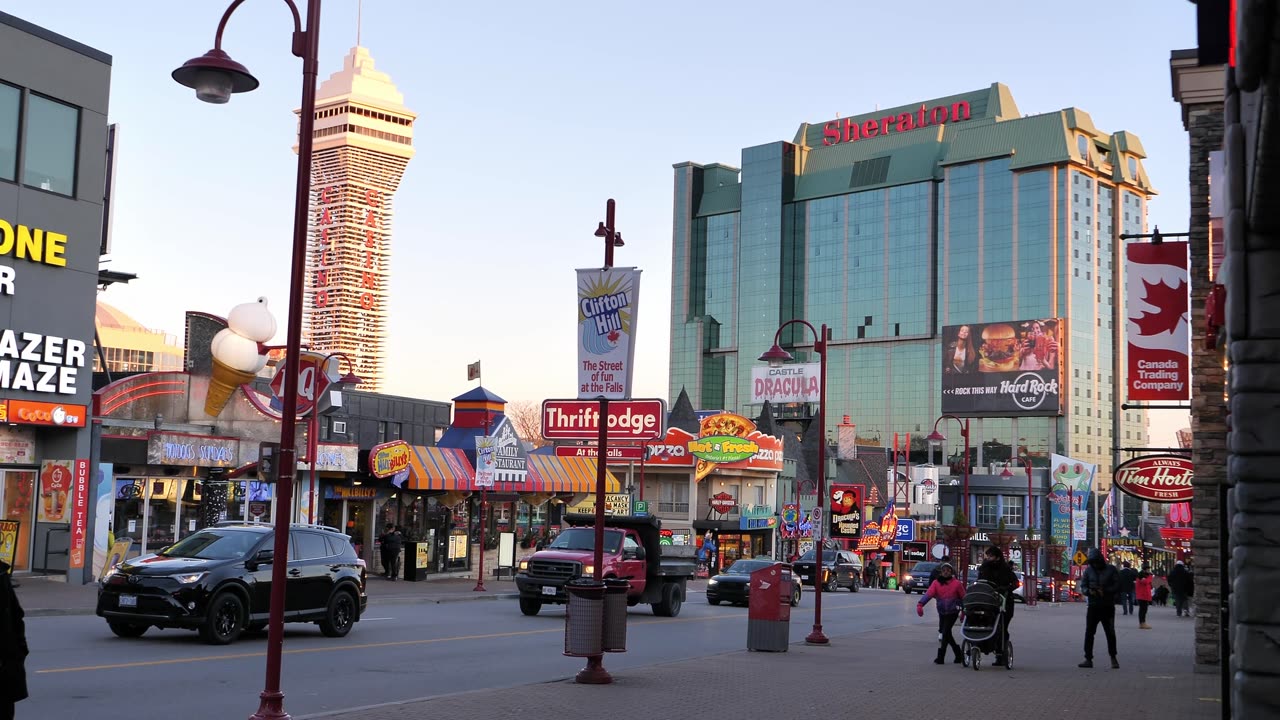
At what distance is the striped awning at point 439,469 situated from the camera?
4116 centimetres

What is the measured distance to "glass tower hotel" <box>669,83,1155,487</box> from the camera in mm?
175250

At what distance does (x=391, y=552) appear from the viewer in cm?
3997

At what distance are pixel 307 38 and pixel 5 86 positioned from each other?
847 inches

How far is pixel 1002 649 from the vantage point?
65.5 feet

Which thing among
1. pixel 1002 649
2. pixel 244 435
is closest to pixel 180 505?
pixel 244 435

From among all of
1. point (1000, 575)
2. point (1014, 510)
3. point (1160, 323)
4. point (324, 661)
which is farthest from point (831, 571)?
point (1014, 510)

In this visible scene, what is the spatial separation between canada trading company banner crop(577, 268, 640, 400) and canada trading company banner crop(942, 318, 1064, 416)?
69.8 m

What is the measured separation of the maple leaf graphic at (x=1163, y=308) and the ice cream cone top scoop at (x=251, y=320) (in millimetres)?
23713

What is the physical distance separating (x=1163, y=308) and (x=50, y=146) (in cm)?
2432

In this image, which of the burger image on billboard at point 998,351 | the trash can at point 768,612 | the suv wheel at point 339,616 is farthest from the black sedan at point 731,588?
the burger image on billboard at point 998,351

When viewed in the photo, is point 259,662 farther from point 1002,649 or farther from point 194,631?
point 1002,649

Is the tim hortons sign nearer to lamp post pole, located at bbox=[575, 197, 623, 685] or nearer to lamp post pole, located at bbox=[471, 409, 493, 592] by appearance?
lamp post pole, located at bbox=[575, 197, 623, 685]

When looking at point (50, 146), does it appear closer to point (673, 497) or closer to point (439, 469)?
point (439, 469)

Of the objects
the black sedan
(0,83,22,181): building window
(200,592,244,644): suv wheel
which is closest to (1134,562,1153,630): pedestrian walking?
the black sedan
